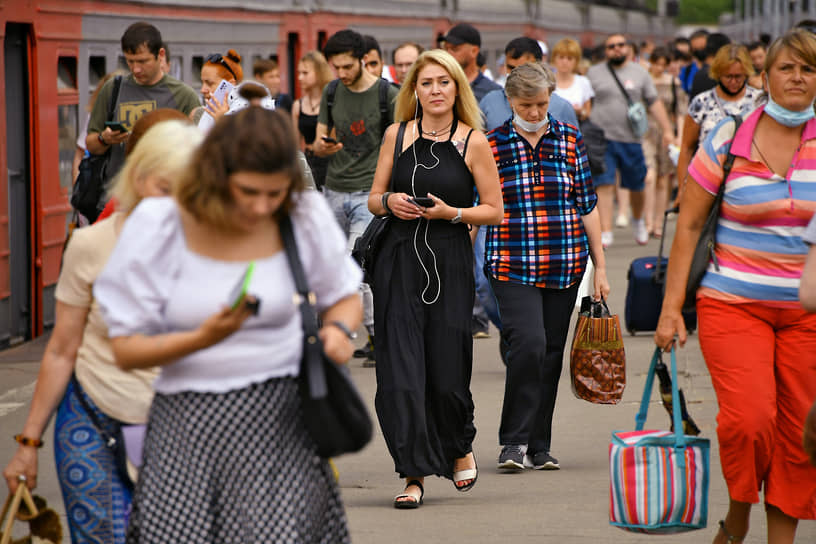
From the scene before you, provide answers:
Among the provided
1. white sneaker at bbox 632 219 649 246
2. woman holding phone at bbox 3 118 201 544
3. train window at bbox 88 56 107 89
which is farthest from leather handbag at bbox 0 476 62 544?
white sneaker at bbox 632 219 649 246

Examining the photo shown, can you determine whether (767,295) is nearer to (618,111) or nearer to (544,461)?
(544,461)

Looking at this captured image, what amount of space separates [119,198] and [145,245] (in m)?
0.56

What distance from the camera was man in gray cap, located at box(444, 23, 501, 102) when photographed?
10.5m

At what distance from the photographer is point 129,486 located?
3.97 metres

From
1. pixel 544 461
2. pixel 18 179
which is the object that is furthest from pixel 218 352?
pixel 18 179

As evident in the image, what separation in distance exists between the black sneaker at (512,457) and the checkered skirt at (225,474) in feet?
11.1

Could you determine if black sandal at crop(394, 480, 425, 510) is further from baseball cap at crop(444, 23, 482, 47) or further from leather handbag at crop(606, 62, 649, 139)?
leather handbag at crop(606, 62, 649, 139)

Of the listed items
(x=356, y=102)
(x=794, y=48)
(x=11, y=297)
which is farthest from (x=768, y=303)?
(x=11, y=297)

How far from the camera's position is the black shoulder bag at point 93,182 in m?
8.09

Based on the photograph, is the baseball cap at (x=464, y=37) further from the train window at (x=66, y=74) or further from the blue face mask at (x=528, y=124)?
the blue face mask at (x=528, y=124)

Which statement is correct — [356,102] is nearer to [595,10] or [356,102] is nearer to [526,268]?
[526,268]

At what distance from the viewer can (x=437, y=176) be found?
6.17 metres

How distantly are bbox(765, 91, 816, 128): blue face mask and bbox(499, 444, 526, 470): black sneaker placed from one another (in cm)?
230

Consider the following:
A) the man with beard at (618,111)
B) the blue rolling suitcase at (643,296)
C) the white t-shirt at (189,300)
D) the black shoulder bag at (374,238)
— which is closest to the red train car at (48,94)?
the man with beard at (618,111)
